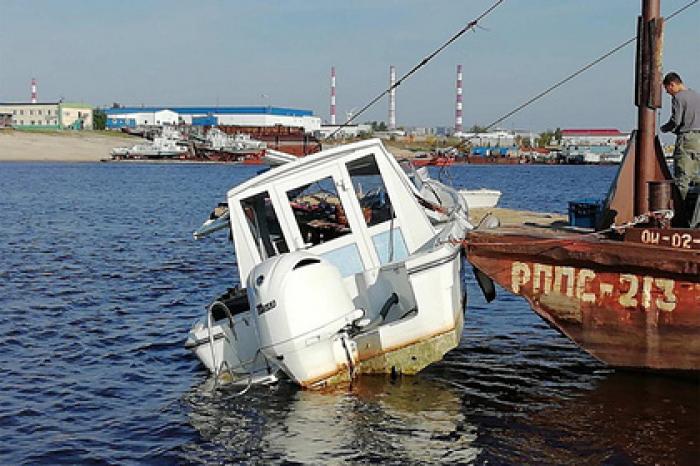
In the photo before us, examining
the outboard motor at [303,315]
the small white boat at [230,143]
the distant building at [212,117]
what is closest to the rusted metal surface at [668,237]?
the outboard motor at [303,315]

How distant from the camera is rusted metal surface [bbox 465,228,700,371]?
10.8 m

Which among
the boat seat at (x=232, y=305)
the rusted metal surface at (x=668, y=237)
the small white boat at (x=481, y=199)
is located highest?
the rusted metal surface at (x=668, y=237)

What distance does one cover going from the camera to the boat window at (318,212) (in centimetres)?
1296

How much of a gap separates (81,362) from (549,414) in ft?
23.5

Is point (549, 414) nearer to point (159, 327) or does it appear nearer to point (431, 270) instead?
point (431, 270)

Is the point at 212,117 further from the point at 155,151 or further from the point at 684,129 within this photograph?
the point at 684,129

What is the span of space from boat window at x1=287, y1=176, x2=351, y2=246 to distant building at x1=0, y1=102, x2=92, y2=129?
154368mm

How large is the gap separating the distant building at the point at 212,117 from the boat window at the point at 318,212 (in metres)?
141

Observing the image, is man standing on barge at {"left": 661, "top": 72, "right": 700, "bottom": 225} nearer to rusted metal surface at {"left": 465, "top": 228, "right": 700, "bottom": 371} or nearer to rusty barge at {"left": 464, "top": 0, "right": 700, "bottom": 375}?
rusty barge at {"left": 464, "top": 0, "right": 700, "bottom": 375}

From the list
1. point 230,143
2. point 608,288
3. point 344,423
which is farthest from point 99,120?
point 608,288

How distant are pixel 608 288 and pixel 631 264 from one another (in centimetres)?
50

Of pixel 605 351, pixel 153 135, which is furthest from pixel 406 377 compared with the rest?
pixel 153 135

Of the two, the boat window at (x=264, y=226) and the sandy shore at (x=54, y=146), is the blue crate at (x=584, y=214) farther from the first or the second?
the sandy shore at (x=54, y=146)

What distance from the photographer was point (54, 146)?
438 feet
